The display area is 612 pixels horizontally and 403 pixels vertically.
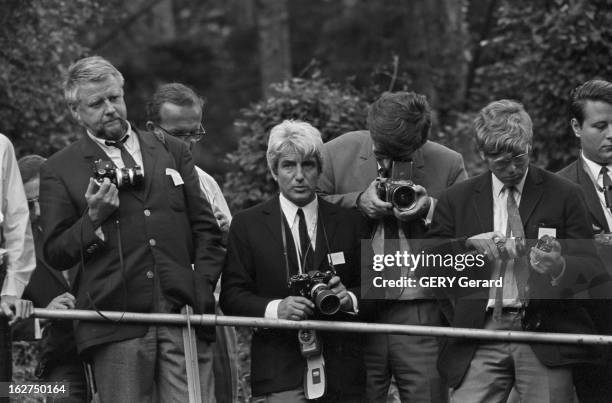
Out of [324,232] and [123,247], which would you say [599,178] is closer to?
[324,232]

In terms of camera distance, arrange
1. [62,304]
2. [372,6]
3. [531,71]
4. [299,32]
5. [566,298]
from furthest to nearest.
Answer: [299,32] → [372,6] → [531,71] → [62,304] → [566,298]

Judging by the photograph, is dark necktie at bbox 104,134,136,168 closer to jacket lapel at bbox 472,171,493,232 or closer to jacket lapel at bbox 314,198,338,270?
jacket lapel at bbox 314,198,338,270

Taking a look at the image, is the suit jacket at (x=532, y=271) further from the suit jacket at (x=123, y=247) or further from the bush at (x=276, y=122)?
the bush at (x=276, y=122)

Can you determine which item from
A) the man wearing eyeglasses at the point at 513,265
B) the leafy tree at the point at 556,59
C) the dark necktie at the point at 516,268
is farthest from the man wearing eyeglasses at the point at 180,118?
the leafy tree at the point at 556,59

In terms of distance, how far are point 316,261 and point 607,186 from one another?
5.30 ft

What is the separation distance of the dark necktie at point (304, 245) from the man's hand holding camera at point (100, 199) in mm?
937

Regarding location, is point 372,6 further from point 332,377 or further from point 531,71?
point 332,377

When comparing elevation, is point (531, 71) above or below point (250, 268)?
above

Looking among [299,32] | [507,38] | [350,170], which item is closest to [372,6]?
[299,32]

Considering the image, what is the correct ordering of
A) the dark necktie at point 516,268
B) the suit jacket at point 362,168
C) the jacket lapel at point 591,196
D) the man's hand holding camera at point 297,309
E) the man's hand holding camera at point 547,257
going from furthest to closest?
1. the suit jacket at point 362,168
2. the jacket lapel at point 591,196
3. the man's hand holding camera at point 297,309
4. the dark necktie at point 516,268
5. the man's hand holding camera at point 547,257

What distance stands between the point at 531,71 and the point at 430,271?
4573 mm

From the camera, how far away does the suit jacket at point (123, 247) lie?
6.48m

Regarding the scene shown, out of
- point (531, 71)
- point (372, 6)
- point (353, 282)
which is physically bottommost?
point (353, 282)

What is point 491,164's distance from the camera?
658 cm
